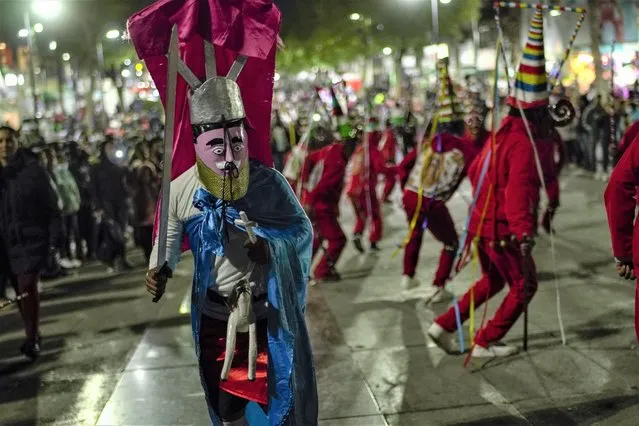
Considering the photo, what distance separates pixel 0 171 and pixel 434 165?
3.76 meters

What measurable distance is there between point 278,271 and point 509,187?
8.63 ft

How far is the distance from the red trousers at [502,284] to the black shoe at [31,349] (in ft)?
11.4

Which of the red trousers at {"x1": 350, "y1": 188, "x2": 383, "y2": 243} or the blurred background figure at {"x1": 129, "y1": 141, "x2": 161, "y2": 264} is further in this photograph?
the red trousers at {"x1": 350, "y1": 188, "x2": 383, "y2": 243}

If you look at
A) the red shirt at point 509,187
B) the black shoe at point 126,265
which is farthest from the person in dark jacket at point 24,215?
the black shoe at point 126,265

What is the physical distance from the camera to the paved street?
5777 mm

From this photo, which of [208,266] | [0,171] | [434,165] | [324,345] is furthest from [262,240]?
[434,165]

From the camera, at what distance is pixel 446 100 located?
9078 mm

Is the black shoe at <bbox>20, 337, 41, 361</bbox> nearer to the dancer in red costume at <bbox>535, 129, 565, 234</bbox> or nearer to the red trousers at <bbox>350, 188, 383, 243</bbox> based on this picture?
the dancer in red costume at <bbox>535, 129, 565, 234</bbox>

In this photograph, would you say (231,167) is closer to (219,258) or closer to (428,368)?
(219,258)

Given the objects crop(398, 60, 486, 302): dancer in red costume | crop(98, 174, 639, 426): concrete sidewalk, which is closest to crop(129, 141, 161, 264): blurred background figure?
crop(98, 174, 639, 426): concrete sidewalk

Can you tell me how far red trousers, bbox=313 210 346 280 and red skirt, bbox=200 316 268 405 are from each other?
19.3ft

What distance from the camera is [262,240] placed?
409 centimetres

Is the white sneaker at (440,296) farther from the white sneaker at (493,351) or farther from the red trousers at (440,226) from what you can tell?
Result: the white sneaker at (493,351)

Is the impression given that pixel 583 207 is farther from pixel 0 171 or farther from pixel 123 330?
pixel 0 171
